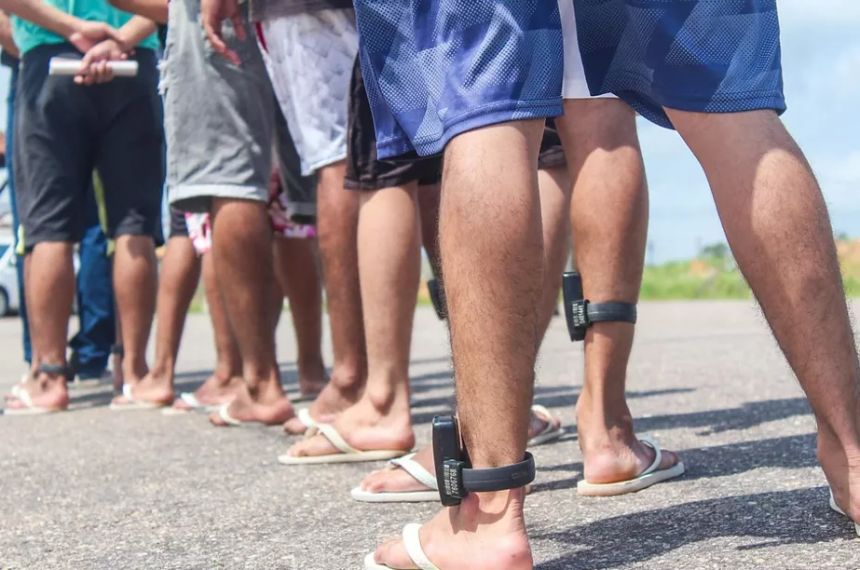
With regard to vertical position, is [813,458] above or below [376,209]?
below

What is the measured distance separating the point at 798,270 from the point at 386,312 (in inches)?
48.3

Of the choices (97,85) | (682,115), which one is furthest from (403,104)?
(97,85)

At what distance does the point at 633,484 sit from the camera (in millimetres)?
2184

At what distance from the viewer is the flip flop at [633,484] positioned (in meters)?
2.17

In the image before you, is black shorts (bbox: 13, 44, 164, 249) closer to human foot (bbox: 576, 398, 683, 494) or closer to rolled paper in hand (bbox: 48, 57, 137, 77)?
rolled paper in hand (bbox: 48, 57, 137, 77)

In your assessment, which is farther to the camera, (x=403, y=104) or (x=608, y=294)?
(x=608, y=294)

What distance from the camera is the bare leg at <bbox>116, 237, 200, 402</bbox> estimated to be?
14.6 ft

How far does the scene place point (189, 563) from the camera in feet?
6.00

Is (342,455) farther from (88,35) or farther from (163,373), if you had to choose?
(88,35)

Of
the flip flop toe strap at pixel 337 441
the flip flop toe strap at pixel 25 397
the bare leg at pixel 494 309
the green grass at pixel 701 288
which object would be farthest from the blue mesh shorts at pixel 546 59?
the green grass at pixel 701 288

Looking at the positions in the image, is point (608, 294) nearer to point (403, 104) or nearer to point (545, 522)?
point (545, 522)

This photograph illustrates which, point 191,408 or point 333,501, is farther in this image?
point 191,408

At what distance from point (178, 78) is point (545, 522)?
6.82ft

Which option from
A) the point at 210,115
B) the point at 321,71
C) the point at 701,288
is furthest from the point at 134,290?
the point at 701,288
